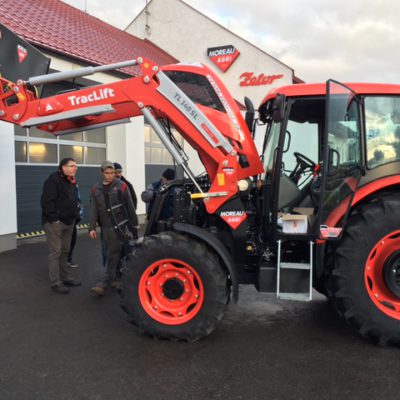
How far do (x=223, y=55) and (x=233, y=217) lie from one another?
49.6ft

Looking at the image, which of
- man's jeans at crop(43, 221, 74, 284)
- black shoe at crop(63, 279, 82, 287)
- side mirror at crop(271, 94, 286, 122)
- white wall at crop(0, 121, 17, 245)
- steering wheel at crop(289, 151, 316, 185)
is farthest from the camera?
white wall at crop(0, 121, 17, 245)

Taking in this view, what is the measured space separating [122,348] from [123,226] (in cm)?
185

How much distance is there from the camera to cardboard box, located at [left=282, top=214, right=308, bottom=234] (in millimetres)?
3609

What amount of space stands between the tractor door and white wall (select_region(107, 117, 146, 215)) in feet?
25.3

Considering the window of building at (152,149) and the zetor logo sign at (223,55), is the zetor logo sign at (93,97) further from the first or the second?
the zetor logo sign at (223,55)

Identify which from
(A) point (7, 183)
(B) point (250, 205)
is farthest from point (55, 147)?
(B) point (250, 205)

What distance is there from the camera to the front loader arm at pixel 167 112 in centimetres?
367

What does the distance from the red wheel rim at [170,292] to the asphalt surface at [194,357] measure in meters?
0.26

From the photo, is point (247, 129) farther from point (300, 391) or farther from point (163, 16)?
point (163, 16)

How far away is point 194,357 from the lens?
328 centimetres

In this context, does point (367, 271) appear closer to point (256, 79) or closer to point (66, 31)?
point (66, 31)

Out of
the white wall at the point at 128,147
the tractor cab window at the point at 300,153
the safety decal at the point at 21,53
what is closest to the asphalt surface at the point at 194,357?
the tractor cab window at the point at 300,153

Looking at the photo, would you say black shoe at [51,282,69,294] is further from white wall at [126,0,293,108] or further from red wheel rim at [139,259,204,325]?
white wall at [126,0,293,108]

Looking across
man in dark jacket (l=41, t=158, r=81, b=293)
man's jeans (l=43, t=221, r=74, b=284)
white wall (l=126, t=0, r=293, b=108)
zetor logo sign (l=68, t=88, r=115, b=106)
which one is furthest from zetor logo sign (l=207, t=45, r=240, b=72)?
zetor logo sign (l=68, t=88, r=115, b=106)
